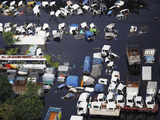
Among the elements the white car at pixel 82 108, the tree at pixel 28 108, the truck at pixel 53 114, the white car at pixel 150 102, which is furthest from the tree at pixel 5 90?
the white car at pixel 150 102

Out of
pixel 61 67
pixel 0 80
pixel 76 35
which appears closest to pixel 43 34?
pixel 76 35

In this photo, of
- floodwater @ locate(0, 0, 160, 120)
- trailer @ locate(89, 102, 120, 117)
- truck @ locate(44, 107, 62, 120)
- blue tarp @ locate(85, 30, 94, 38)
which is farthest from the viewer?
blue tarp @ locate(85, 30, 94, 38)

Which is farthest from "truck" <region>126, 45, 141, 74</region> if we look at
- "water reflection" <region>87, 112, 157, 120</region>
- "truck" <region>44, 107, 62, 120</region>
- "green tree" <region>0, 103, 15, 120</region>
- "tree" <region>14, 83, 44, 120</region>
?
"green tree" <region>0, 103, 15, 120</region>

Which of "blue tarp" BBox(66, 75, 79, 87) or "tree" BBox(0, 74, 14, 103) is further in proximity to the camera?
"blue tarp" BBox(66, 75, 79, 87)

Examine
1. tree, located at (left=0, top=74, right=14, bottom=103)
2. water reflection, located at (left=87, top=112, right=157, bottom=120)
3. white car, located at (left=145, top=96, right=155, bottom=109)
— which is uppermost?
tree, located at (left=0, top=74, right=14, bottom=103)

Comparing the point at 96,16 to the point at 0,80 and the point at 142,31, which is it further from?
the point at 0,80

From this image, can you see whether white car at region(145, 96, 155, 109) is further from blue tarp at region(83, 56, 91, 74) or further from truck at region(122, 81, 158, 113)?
blue tarp at region(83, 56, 91, 74)
